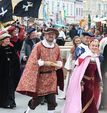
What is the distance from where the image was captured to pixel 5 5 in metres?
11.6

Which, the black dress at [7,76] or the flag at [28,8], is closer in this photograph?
the black dress at [7,76]

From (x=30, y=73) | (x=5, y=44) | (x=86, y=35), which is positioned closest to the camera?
(x=30, y=73)

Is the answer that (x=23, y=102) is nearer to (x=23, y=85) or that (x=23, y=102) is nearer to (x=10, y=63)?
(x=10, y=63)

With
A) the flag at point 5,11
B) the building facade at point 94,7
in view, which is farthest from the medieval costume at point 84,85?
the building facade at point 94,7

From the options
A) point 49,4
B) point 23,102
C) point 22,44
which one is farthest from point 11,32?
point 49,4

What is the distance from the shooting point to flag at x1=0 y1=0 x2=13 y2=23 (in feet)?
37.6

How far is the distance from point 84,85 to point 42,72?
73cm

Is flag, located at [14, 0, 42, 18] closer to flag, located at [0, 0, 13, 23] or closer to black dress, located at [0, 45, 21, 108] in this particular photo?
flag, located at [0, 0, 13, 23]

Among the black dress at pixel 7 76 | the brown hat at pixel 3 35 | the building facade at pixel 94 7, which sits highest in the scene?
the brown hat at pixel 3 35

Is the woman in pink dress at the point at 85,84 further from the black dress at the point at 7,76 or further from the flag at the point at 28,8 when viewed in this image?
the flag at the point at 28,8

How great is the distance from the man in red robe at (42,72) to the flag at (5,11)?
331 centimetres

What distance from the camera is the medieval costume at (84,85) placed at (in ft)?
26.9

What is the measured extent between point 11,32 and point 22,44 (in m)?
0.78

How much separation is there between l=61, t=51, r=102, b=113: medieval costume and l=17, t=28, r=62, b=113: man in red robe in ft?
0.94
